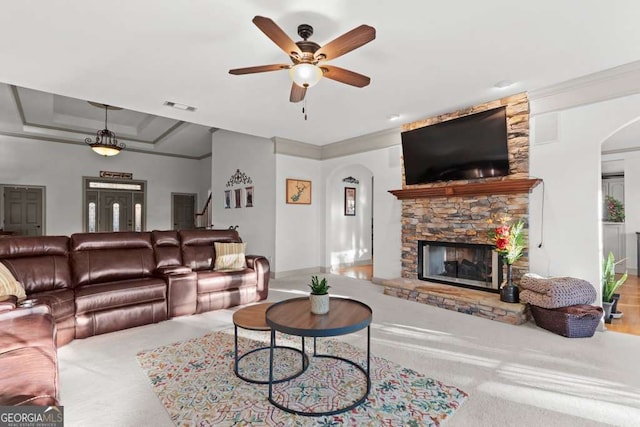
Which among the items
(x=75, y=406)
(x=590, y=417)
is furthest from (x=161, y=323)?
(x=590, y=417)

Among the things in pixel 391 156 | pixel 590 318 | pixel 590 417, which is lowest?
pixel 590 417

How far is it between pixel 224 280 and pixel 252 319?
5.64ft

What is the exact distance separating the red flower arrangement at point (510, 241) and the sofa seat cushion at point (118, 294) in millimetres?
4003

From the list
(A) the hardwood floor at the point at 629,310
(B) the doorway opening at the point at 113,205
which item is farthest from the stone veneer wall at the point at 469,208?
(B) the doorway opening at the point at 113,205

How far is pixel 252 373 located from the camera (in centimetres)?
248

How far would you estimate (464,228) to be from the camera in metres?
4.62

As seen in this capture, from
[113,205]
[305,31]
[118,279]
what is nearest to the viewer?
[305,31]

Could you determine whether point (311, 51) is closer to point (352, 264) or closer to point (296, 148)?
point (296, 148)

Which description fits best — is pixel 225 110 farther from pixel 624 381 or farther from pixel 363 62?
pixel 624 381

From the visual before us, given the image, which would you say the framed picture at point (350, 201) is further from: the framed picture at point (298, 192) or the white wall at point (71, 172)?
the white wall at point (71, 172)

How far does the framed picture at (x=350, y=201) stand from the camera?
781 cm

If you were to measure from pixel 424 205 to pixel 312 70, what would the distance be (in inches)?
127

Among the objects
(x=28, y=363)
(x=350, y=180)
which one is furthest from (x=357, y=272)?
(x=28, y=363)

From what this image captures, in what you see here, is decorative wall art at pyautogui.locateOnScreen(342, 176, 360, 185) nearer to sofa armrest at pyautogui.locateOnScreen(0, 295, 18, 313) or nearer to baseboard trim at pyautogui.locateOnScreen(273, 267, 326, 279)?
baseboard trim at pyautogui.locateOnScreen(273, 267, 326, 279)
